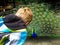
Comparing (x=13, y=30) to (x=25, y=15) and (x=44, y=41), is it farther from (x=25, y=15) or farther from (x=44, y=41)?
(x=44, y=41)

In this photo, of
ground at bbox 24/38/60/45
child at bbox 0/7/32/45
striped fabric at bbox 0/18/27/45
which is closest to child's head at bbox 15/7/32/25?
child at bbox 0/7/32/45

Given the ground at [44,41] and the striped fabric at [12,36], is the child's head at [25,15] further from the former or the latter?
the ground at [44,41]

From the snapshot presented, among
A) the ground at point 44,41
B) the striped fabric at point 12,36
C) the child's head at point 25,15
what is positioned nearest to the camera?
the striped fabric at point 12,36

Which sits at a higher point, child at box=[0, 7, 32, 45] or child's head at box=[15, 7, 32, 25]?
child's head at box=[15, 7, 32, 25]

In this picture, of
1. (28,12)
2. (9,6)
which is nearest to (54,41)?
(9,6)

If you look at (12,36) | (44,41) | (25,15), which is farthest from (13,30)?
(44,41)

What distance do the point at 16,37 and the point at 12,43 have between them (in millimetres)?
65

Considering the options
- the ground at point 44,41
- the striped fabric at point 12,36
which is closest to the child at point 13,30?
the striped fabric at point 12,36

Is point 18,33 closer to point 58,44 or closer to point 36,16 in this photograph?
point 58,44

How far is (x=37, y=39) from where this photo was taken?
24.3ft

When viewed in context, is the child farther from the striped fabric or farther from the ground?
the ground

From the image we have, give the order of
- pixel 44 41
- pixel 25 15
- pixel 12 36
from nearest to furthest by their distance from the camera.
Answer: pixel 12 36 < pixel 25 15 < pixel 44 41

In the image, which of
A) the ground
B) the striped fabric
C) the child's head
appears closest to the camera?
the striped fabric

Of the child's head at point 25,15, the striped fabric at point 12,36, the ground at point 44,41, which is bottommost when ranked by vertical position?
the ground at point 44,41
